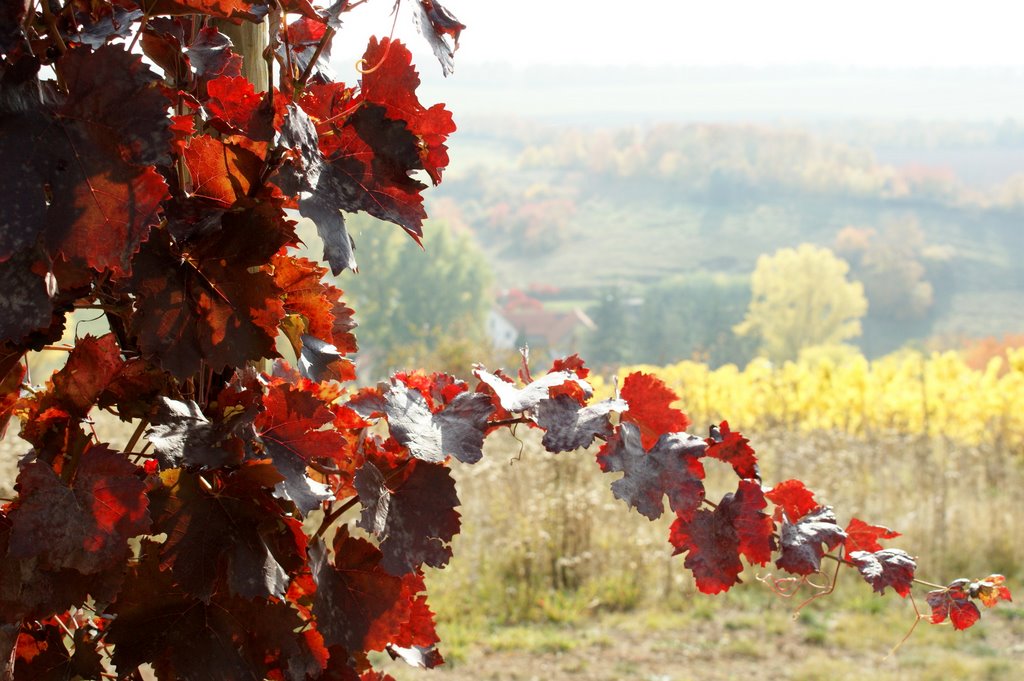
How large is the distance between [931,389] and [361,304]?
62.1ft

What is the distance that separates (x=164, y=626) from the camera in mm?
646

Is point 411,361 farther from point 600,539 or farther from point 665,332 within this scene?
point 665,332

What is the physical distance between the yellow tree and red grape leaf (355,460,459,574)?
25.5 meters

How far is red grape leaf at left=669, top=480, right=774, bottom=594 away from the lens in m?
0.72

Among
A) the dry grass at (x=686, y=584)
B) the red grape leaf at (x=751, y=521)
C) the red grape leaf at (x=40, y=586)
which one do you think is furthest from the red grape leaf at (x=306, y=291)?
the dry grass at (x=686, y=584)

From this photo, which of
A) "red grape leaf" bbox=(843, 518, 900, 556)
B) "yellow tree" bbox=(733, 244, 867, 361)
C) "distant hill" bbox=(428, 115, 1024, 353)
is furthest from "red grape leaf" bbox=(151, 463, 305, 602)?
"distant hill" bbox=(428, 115, 1024, 353)

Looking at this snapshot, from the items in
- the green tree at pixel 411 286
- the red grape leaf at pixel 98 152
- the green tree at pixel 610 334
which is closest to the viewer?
the red grape leaf at pixel 98 152

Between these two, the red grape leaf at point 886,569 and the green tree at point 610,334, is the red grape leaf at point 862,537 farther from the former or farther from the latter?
the green tree at point 610,334

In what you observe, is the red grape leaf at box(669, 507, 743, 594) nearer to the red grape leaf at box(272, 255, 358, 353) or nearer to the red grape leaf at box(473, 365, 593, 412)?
the red grape leaf at box(473, 365, 593, 412)

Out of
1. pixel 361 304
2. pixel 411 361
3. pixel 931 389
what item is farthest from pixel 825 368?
pixel 361 304

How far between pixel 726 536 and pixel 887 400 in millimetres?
5203

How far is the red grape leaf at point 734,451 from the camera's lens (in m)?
0.75

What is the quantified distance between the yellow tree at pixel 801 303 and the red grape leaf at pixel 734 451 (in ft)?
83.3

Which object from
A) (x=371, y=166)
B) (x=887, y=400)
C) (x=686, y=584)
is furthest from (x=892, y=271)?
(x=371, y=166)
